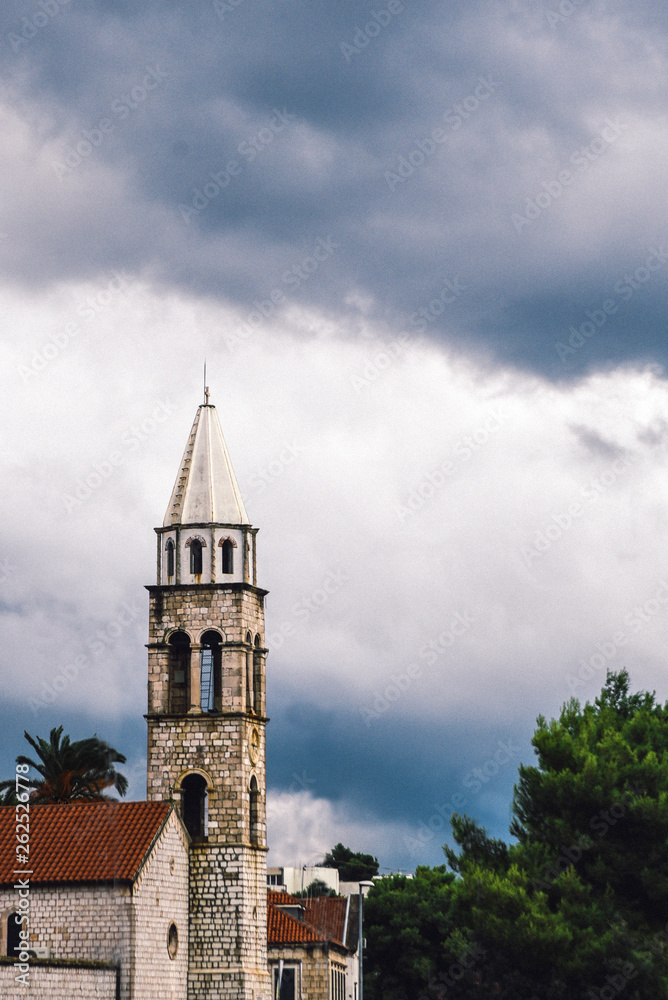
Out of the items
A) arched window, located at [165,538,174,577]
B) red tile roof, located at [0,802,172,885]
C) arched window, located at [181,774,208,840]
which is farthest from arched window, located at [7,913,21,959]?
arched window, located at [165,538,174,577]

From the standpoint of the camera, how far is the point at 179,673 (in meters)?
46.3

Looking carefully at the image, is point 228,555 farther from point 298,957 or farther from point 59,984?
point 298,957

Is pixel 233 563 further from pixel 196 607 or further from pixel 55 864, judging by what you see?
pixel 55 864

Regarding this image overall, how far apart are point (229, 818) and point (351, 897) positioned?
31.1 meters

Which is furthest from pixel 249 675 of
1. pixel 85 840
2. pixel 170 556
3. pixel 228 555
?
pixel 85 840

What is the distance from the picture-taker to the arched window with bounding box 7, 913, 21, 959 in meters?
41.4

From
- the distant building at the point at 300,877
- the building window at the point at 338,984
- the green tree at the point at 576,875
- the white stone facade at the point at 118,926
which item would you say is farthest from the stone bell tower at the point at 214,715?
the distant building at the point at 300,877

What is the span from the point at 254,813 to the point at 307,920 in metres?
22.3

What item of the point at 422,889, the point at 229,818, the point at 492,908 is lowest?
the point at 492,908

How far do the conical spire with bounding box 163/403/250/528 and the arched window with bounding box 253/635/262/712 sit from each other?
13.5ft

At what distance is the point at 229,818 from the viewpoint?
4444 centimetres

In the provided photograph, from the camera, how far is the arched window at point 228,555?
4659 centimetres

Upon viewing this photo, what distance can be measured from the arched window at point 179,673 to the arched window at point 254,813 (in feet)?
10.6

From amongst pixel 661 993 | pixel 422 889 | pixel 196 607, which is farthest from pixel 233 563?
pixel 422 889
